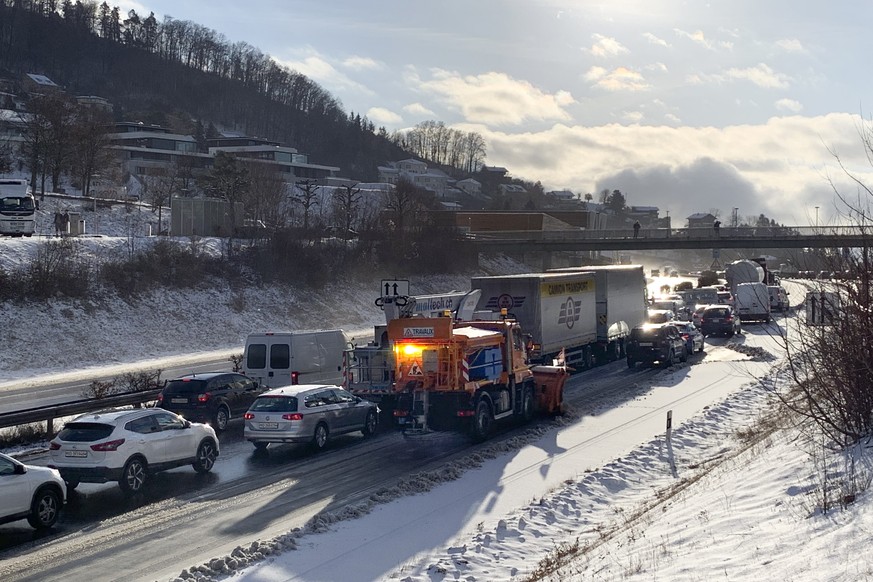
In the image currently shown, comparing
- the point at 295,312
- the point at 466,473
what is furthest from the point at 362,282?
the point at 466,473

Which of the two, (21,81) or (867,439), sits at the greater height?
(21,81)

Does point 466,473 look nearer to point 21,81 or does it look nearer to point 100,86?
point 21,81

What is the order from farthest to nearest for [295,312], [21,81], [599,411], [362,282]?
[21,81] < [362,282] < [295,312] < [599,411]

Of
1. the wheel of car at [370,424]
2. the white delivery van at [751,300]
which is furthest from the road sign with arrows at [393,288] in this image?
the white delivery van at [751,300]

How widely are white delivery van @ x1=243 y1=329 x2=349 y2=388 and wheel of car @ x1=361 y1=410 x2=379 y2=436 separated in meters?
4.53

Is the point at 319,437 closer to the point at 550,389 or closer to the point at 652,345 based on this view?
the point at 550,389

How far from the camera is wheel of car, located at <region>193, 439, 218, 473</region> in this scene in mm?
19188

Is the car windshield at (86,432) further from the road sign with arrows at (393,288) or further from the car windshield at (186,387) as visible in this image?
the road sign with arrows at (393,288)

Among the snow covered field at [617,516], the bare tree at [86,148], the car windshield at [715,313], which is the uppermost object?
the bare tree at [86,148]

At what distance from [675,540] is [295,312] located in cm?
5024

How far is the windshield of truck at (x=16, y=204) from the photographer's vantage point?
5200cm

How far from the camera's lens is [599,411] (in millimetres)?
26875

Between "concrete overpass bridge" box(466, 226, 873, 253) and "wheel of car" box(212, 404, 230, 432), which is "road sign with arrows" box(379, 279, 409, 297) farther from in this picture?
"concrete overpass bridge" box(466, 226, 873, 253)

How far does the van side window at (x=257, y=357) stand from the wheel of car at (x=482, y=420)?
313 inches
